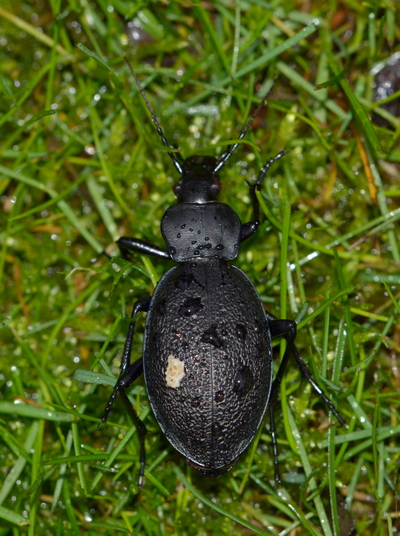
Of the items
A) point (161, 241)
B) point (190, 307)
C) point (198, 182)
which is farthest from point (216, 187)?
point (190, 307)

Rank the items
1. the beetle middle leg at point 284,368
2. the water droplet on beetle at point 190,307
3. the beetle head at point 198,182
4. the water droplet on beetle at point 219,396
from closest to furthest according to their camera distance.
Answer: the water droplet on beetle at point 219,396
the water droplet on beetle at point 190,307
the beetle middle leg at point 284,368
the beetle head at point 198,182

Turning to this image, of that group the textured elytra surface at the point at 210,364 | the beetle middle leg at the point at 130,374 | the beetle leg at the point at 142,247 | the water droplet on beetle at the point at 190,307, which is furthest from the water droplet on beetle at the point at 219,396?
the beetle leg at the point at 142,247

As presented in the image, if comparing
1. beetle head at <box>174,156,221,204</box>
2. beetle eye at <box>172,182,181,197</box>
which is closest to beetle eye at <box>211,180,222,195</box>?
beetle head at <box>174,156,221,204</box>

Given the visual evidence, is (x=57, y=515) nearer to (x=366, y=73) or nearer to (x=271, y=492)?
(x=271, y=492)

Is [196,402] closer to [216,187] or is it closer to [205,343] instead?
[205,343]

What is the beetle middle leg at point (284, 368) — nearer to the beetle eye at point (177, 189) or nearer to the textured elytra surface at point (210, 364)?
the textured elytra surface at point (210, 364)

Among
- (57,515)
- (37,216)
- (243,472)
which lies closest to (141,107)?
(37,216)

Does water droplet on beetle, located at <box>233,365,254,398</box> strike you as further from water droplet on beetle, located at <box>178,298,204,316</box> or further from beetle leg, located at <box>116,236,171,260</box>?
beetle leg, located at <box>116,236,171,260</box>
